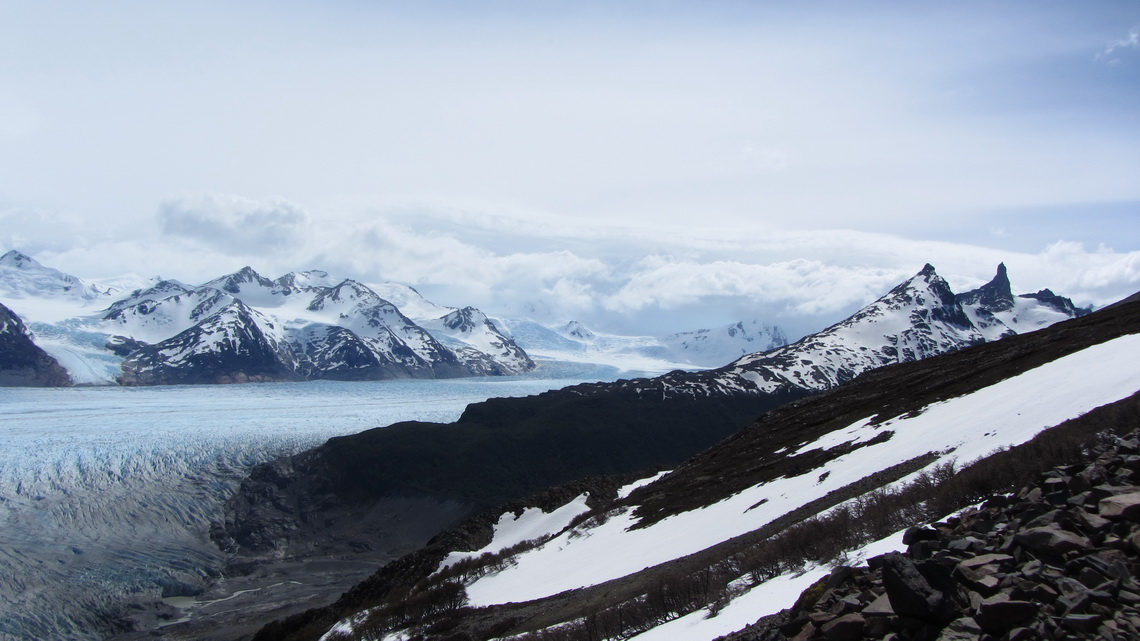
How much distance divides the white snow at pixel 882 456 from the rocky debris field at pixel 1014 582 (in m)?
16.6

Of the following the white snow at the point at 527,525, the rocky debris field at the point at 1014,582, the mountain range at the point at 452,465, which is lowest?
the mountain range at the point at 452,465

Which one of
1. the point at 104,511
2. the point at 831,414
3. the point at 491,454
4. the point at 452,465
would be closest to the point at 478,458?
the point at 491,454

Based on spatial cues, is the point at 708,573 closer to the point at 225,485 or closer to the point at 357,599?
the point at 357,599

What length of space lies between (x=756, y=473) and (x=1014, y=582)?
39.5m

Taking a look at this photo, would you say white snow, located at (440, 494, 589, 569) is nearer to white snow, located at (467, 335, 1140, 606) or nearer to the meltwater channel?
white snow, located at (467, 335, 1140, 606)

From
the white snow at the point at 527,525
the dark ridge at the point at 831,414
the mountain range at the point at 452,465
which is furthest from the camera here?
the mountain range at the point at 452,465

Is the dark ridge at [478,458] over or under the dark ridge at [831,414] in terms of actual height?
under

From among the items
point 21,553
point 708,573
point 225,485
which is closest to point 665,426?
point 225,485

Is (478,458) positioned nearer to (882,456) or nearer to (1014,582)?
(882,456)

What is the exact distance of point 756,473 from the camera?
159 ft

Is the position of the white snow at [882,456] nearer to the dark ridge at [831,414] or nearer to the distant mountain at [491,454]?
the dark ridge at [831,414]

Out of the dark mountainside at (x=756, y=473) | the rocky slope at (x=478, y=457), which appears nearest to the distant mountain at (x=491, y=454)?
the rocky slope at (x=478, y=457)

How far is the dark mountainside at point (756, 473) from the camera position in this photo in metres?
27.1

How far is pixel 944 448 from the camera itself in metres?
31.3
